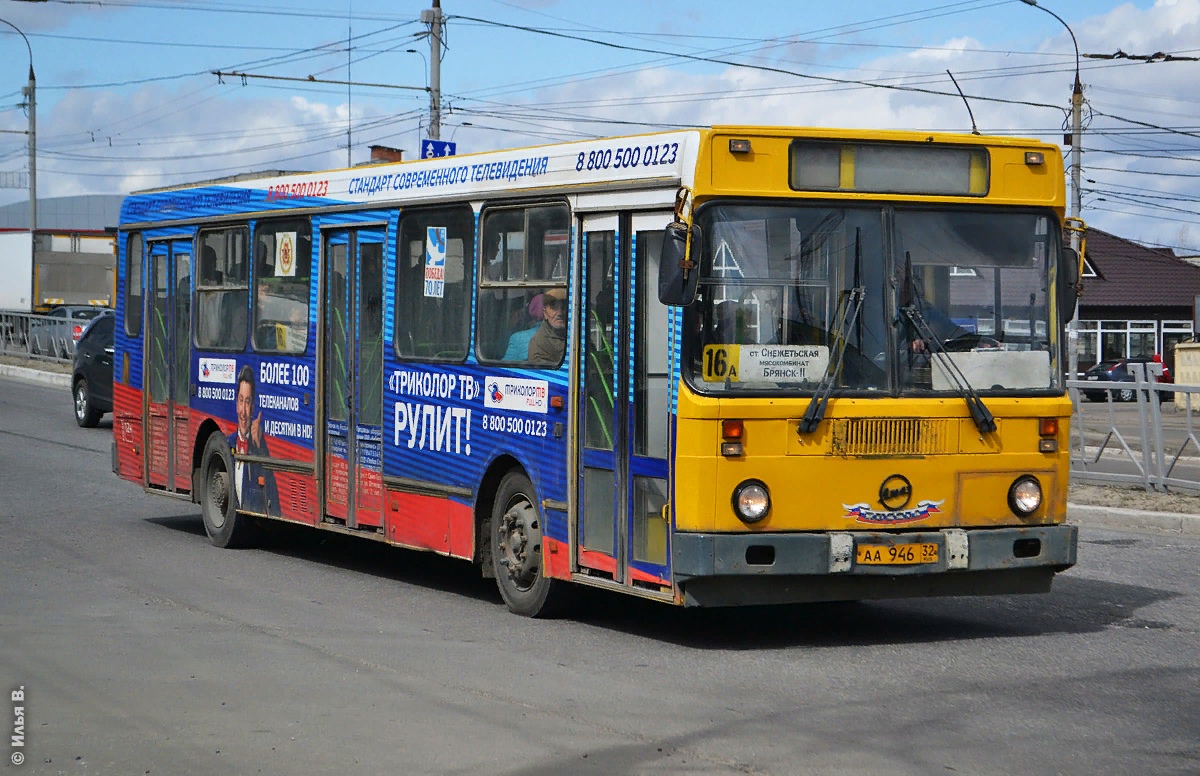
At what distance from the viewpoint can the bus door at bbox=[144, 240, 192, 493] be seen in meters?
14.7

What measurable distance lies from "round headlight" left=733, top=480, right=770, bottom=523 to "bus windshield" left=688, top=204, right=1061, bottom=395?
0.51 metres

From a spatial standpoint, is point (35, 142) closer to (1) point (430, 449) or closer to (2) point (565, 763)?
(1) point (430, 449)

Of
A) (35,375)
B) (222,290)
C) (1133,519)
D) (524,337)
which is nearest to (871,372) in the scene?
(524,337)

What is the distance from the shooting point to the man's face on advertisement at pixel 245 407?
1360 centimetres

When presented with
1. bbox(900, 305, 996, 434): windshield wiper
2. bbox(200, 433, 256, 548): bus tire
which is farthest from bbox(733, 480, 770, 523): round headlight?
bbox(200, 433, 256, 548): bus tire

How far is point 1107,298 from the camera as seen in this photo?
67.8m

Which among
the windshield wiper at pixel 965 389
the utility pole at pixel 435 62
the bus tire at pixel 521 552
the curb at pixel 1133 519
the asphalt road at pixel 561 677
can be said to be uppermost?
the utility pole at pixel 435 62

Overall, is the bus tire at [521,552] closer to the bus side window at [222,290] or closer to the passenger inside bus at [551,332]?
the passenger inside bus at [551,332]

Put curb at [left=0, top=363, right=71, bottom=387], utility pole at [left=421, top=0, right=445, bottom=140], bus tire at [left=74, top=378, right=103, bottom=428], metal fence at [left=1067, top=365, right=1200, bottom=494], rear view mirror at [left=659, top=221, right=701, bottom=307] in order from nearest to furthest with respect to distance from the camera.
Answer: rear view mirror at [left=659, top=221, right=701, bottom=307]
metal fence at [left=1067, top=365, right=1200, bottom=494]
bus tire at [left=74, top=378, right=103, bottom=428]
utility pole at [left=421, top=0, right=445, bottom=140]
curb at [left=0, top=363, right=71, bottom=387]

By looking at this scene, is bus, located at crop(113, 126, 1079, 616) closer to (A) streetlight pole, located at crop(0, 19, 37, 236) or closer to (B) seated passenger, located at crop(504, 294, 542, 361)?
(B) seated passenger, located at crop(504, 294, 542, 361)

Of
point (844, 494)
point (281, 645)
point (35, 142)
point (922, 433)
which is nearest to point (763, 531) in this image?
point (844, 494)

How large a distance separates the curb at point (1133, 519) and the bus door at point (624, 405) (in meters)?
7.89

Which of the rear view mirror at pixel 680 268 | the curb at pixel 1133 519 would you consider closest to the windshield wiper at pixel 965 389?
the rear view mirror at pixel 680 268

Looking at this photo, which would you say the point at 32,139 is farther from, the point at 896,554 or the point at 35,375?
the point at 896,554
